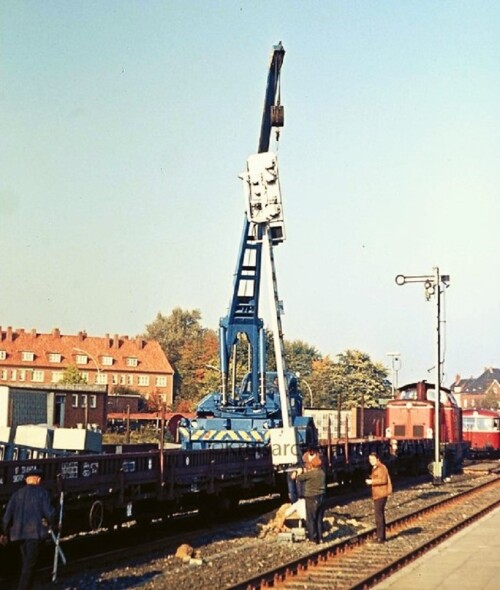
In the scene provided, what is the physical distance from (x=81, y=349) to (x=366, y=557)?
9654cm

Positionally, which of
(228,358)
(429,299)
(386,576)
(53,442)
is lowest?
(386,576)

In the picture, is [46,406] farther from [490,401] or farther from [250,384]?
[490,401]

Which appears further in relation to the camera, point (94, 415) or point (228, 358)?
point (94, 415)

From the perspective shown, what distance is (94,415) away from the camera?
65438 millimetres

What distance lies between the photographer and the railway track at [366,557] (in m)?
11.8

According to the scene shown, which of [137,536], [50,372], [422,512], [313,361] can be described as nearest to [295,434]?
[137,536]

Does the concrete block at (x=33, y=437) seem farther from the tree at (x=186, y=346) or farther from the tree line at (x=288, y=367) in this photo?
the tree at (x=186, y=346)

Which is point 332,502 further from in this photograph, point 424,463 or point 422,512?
point 424,463

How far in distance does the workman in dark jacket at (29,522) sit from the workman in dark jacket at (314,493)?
5.76 metres

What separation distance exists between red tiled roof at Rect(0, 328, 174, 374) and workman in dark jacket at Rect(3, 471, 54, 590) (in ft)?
312

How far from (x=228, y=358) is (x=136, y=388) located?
8699cm

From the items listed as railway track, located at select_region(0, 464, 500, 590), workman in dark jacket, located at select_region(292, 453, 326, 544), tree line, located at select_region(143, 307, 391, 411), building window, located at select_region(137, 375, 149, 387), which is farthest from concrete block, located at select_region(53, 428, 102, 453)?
building window, located at select_region(137, 375, 149, 387)

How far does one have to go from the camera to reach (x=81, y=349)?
108 meters

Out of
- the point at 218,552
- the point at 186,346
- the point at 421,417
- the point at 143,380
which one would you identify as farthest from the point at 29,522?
the point at 186,346
